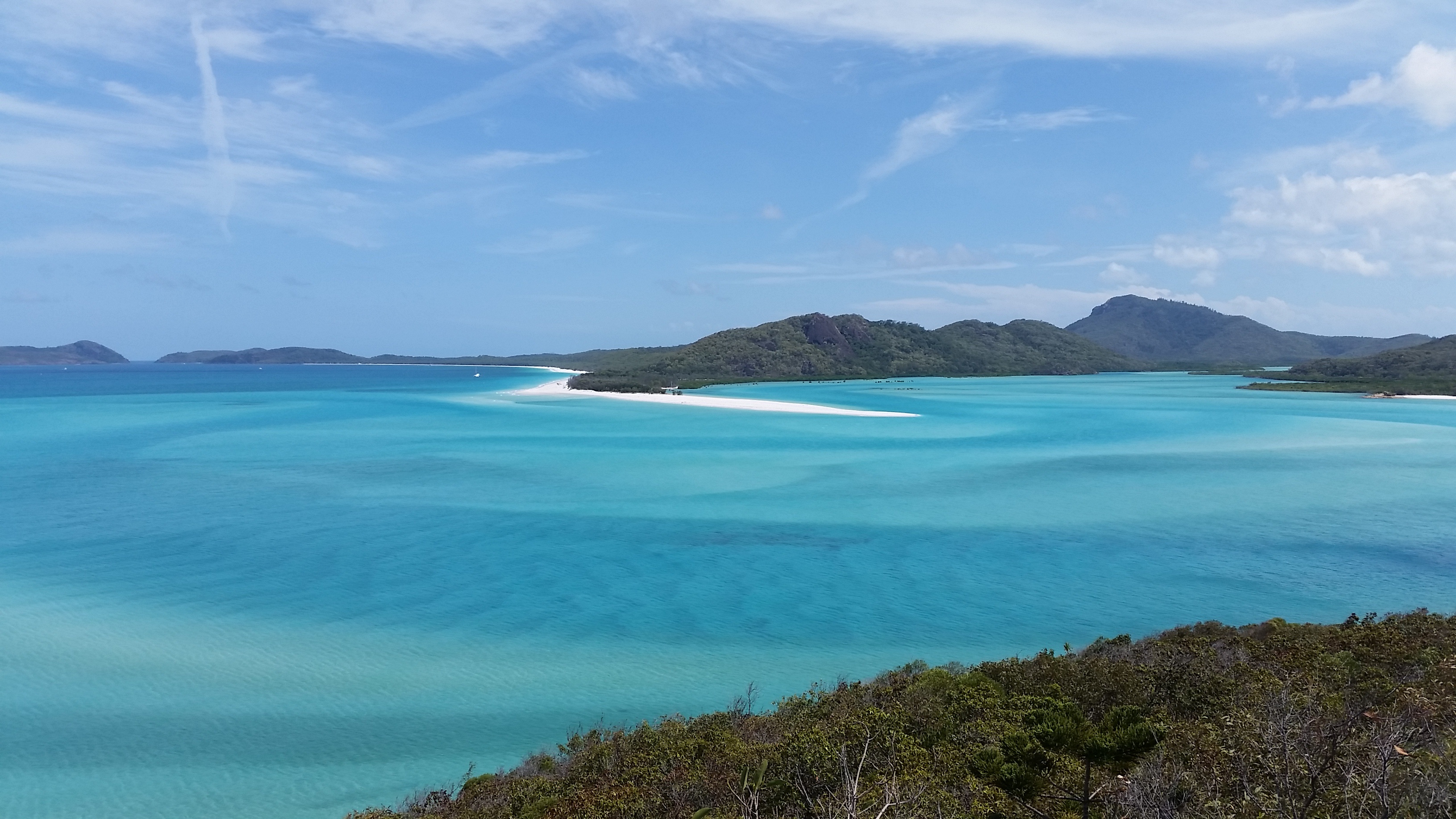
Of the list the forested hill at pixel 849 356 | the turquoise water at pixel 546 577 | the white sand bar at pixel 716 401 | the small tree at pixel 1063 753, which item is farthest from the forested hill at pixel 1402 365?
the small tree at pixel 1063 753

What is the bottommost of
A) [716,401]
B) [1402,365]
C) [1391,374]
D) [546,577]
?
[546,577]

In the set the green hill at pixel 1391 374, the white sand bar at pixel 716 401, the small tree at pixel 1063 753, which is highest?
the green hill at pixel 1391 374

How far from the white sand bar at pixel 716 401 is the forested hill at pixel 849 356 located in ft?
52.1

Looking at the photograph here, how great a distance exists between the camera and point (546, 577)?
19484 mm

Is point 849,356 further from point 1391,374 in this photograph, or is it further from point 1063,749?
point 1063,749

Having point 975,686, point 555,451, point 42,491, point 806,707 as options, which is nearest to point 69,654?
point 806,707

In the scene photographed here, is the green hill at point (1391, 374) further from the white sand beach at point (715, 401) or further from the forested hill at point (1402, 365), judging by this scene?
the white sand beach at point (715, 401)

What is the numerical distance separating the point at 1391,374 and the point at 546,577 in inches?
4856

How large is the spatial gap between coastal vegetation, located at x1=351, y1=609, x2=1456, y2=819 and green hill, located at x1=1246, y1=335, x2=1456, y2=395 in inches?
3925

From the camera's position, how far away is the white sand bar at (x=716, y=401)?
219ft

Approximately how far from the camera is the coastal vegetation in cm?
593

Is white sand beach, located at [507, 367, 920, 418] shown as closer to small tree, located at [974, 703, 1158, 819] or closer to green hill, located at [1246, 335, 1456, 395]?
small tree, located at [974, 703, 1158, 819]

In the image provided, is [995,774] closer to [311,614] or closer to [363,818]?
[363,818]

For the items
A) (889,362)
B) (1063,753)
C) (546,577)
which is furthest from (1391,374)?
(1063,753)
